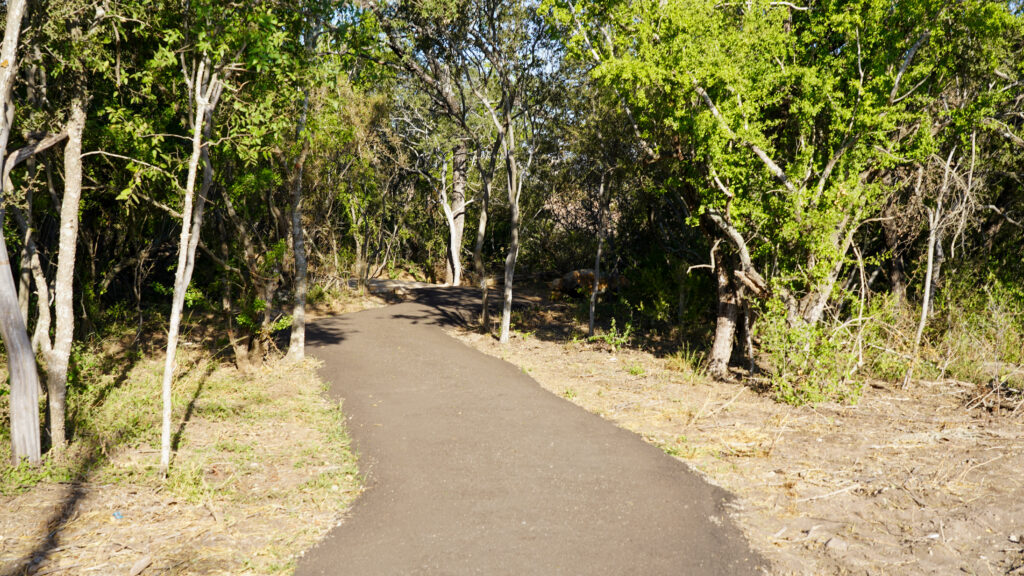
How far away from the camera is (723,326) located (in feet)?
40.4

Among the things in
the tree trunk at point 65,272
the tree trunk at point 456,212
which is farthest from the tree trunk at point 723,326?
the tree trunk at point 456,212

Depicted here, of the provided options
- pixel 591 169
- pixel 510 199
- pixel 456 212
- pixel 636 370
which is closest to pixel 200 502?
pixel 636 370

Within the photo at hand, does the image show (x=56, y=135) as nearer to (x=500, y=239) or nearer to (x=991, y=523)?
(x=991, y=523)

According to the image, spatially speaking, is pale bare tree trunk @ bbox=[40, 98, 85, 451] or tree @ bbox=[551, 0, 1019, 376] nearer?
pale bare tree trunk @ bbox=[40, 98, 85, 451]

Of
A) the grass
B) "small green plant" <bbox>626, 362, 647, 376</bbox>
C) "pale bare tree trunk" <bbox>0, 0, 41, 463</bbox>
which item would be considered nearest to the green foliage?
"small green plant" <bbox>626, 362, 647, 376</bbox>

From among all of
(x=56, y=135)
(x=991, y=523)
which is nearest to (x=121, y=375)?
(x=56, y=135)

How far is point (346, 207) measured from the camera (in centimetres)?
2347

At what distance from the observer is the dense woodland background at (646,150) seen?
7145 mm

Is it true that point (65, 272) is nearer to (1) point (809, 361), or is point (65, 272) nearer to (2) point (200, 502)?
(2) point (200, 502)

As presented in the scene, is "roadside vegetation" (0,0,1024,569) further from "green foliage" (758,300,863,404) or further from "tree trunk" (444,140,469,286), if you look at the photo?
"tree trunk" (444,140,469,286)

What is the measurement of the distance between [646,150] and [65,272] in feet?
32.8

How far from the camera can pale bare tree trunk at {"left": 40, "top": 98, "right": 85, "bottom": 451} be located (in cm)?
693

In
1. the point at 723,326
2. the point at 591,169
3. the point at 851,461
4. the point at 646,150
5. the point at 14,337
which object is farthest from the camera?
the point at 591,169

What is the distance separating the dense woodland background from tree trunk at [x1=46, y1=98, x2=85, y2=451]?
3 cm
